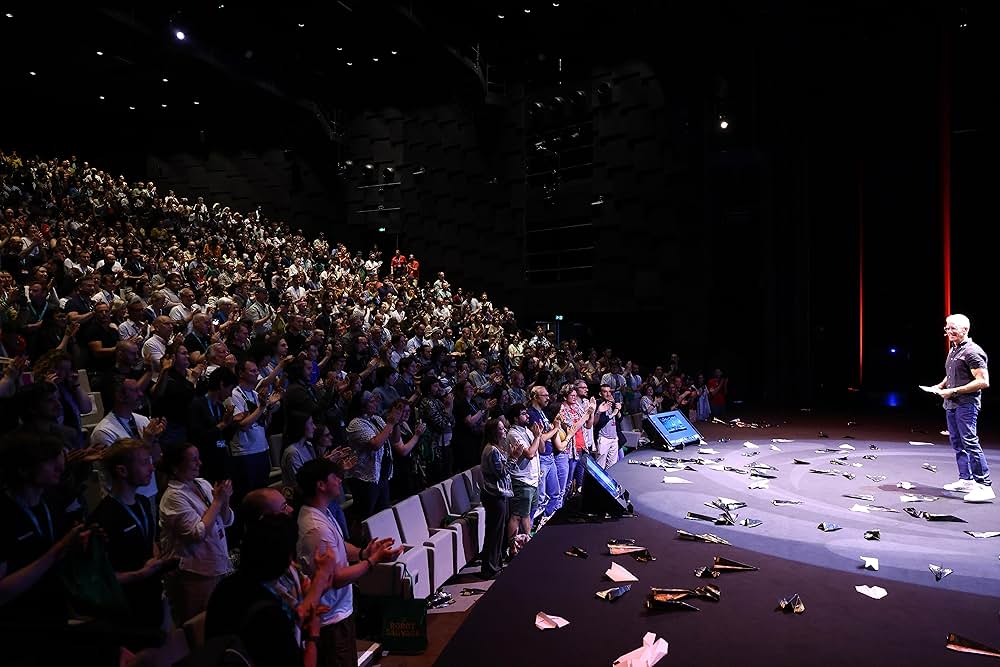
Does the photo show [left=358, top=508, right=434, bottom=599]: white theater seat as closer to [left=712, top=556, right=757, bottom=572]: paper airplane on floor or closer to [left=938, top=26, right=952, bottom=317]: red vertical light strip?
[left=712, top=556, right=757, bottom=572]: paper airplane on floor

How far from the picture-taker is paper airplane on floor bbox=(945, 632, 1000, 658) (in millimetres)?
3082

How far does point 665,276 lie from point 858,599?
15135 mm

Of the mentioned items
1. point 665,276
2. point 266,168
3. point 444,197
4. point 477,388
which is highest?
point 266,168

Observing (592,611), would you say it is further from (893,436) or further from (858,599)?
(893,436)

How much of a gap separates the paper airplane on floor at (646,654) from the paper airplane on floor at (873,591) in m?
1.35

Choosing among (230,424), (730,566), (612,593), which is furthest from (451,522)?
(730,566)

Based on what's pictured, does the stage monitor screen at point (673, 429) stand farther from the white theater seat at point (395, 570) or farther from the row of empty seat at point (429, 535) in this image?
the white theater seat at point (395, 570)

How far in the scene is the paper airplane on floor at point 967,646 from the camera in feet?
10.1

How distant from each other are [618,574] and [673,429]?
17.8 feet

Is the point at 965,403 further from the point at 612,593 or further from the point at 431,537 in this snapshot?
the point at 431,537

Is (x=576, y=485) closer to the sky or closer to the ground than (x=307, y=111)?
closer to the ground

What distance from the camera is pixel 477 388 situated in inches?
374

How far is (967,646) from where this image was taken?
10.3 ft

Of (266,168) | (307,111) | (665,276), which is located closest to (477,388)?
(665,276)
